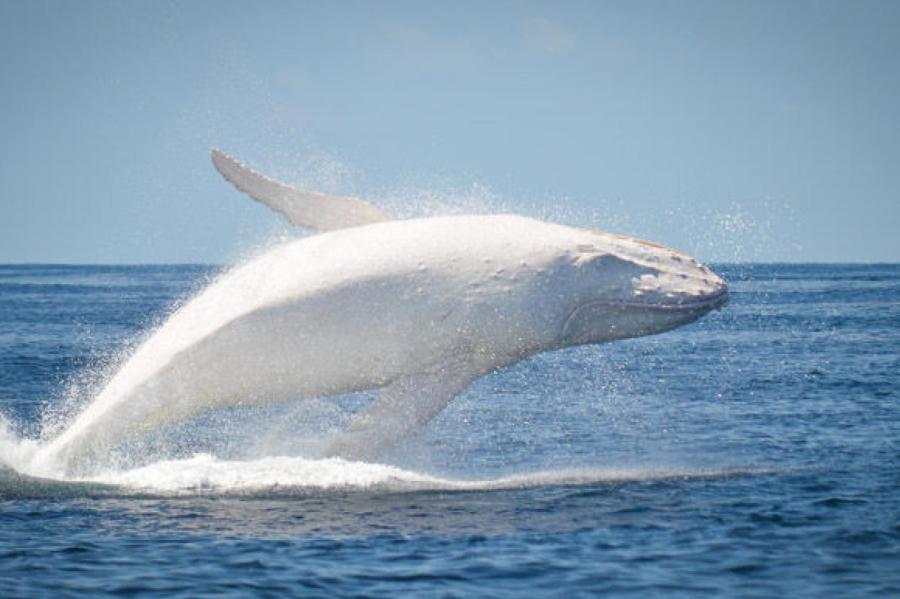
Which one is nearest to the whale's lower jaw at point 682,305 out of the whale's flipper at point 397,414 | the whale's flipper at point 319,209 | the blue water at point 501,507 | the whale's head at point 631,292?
the whale's head at point 631,292

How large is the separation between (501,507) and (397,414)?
1.62m

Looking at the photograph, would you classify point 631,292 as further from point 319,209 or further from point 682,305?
point 319,209

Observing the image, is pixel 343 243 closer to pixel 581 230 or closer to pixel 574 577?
pixel 581 230

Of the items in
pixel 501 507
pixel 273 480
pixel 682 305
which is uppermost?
pixel 682 305

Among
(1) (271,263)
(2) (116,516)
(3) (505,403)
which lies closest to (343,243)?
(1) (271,263)

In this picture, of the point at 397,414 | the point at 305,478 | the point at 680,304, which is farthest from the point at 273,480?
the point at 680,304

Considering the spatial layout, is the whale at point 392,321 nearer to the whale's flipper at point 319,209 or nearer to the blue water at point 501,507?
the whale's flipper at point 319,209

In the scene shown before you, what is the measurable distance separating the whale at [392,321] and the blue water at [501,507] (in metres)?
0.84

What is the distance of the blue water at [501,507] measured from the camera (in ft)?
35.5

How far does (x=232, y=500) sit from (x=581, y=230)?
5.33 meters

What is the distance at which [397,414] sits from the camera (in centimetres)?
1387

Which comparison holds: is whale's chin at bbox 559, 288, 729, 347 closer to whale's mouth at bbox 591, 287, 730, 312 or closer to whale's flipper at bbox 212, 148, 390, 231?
whale's mouth at bbox 591, 287, 730, 312

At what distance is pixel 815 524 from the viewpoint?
500 inches

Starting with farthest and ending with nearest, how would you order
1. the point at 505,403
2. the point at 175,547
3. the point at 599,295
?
the point at 505,403 < the point at 599,295 < the point at 175,547
